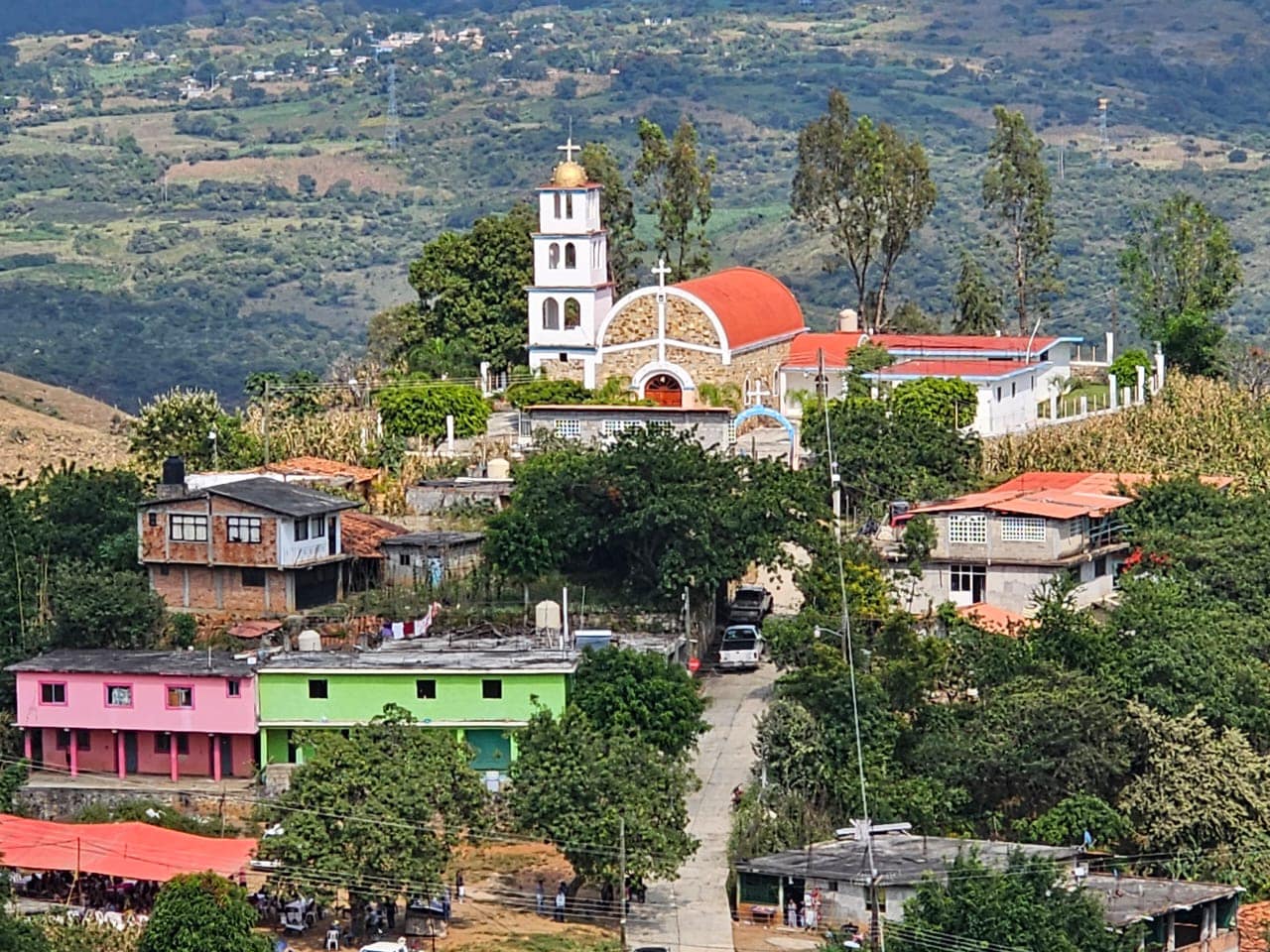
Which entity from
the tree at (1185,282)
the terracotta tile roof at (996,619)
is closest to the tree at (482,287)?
the tree at (1185,282)

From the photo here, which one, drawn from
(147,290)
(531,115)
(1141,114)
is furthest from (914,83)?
(147,290)

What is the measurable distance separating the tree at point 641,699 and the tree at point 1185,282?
25.9 metres

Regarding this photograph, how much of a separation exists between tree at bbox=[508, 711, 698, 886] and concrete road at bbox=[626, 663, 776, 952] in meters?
0.48

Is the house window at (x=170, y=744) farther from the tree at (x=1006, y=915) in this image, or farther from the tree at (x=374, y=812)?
the tree at (x=1006, y=915)

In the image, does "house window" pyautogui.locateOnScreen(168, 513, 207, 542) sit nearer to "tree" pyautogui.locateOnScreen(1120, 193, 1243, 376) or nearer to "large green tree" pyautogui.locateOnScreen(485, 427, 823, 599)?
"large green tree" pyautogui.locateOnScreen(485, 427, 823, 599)

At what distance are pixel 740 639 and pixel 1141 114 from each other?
501ft

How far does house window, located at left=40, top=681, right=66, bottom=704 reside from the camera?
140ft

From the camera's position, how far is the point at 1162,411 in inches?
2306

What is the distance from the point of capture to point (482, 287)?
208ft

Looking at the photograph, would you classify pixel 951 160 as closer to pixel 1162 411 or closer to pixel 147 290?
pixel 147 290

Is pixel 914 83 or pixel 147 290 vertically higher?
pixel 914 83

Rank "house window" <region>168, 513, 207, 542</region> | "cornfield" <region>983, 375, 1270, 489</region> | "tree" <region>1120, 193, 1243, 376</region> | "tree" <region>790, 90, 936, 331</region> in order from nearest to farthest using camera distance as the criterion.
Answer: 1. "house window" <region>168, 513, 207, 542</region>
2. "cornfield" <region>983, 375, 1270, 489</region>
3. "tree" <region>1120, 193, 1243, 376</region>
4. "tree" <region>790, 90, 936, 331</region>

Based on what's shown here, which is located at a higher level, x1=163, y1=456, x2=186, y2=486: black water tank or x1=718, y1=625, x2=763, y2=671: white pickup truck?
x1=163, y1=456, x2=186, y2=486: black water tank

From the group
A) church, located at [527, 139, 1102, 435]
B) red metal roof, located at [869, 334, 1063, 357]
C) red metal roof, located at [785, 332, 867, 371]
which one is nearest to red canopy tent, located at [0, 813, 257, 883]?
church, located at [527, 139, 1102, 435]
